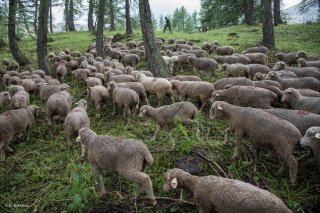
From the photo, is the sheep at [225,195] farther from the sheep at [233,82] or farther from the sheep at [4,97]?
the sheep at [4,97]

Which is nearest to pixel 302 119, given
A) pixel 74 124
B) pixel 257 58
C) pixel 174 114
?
pixel 174 114

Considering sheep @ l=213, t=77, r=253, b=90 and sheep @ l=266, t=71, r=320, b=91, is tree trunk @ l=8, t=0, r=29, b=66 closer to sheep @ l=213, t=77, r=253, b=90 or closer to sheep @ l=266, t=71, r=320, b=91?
sheep @ l=213, t=77, r=253, b=90

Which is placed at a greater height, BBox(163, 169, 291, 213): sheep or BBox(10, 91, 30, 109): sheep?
BBox(10, 91, 30, 109): sheep

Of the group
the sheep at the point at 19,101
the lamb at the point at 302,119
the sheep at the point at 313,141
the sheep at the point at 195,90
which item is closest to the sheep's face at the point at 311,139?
the sheep at the point at 313,141

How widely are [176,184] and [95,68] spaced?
1144 cm

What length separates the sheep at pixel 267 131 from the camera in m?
6.33

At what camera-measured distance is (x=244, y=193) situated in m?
4.82

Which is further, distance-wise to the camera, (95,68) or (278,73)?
(95,68)

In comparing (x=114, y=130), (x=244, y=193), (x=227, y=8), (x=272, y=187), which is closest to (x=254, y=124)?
(x=272, y=187)

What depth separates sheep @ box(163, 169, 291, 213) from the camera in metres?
4.55

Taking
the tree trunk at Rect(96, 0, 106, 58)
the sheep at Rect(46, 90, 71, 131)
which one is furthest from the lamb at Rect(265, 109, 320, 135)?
the tree trunk at Rect(96, 0, 106, 58)

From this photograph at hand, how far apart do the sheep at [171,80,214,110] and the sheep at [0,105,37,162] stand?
4994mm

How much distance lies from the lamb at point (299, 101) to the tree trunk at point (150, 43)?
18.4ft

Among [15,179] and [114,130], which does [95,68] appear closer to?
[114,130]
